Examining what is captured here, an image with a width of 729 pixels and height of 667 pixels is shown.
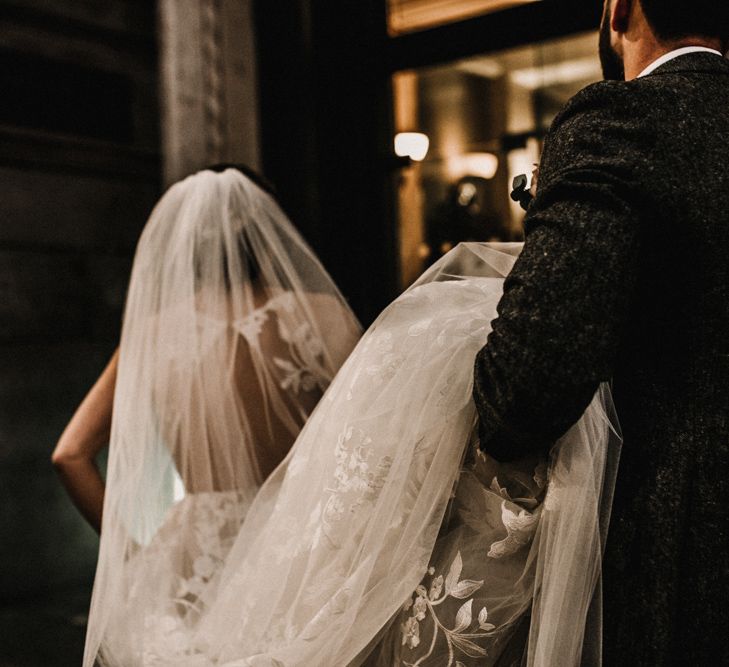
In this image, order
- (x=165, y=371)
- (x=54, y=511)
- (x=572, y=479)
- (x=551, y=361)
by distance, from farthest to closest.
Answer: (x=54, y=511)
(x=165, y=371)
(x=572, y=479)
(x=551, y=361)

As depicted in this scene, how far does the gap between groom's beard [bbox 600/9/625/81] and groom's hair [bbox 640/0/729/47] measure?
0.10m

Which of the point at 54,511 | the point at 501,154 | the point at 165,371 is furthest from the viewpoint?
the point at 54,511

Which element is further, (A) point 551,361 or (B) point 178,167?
(B) point 178,167

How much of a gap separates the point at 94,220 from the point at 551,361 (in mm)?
3763

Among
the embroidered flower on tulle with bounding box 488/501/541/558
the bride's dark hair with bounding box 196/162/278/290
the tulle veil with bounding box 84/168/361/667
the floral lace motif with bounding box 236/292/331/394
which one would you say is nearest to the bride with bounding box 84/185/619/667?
the embroidered flower on tulle with bounding box 488/501/541/558

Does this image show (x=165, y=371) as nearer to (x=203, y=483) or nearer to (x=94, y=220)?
(x=203, y=483)

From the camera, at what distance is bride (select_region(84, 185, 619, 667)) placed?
1192mm

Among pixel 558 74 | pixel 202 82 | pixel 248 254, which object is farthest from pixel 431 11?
pixel 248 254

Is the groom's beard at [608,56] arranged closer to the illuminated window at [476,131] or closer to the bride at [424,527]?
the bride at [424,527]

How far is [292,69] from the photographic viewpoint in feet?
14.5

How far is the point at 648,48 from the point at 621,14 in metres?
0.07

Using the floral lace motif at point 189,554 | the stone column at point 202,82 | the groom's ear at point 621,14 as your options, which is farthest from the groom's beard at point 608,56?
the stone column at point 202,82

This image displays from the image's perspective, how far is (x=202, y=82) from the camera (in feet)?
14.0

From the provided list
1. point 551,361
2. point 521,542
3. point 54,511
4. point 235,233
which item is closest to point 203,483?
point 235,233
